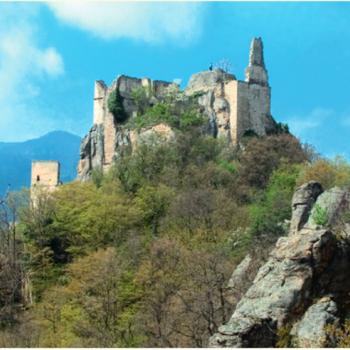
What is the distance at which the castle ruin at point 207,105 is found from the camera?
198 ft

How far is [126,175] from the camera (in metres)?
55.8

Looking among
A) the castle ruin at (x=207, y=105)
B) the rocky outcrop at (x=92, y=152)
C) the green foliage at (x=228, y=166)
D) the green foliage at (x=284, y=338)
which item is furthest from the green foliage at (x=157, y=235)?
the green foliage at (x=284, y=338)

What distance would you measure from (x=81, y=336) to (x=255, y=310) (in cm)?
1426

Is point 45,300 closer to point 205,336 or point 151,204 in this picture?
point 151,204

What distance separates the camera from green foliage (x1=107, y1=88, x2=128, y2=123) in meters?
63.4

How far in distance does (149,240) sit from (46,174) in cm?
1695

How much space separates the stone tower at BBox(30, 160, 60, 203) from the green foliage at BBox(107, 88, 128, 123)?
4.44 meters

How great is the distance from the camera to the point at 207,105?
6156 cm

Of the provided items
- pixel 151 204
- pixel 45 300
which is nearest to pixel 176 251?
pixel 45 300

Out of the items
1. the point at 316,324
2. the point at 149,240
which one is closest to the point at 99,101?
the point at 149,240

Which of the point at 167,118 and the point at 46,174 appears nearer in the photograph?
the point at 167,118

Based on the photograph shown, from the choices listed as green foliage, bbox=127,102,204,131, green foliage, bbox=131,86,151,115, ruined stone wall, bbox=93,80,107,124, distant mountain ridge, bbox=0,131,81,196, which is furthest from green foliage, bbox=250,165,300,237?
distant mountain ridge, bbox=0,131,81,196

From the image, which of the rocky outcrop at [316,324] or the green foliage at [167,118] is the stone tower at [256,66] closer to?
the green foliage at [167,118]

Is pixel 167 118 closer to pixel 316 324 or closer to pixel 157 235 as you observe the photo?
pixel 157 235
